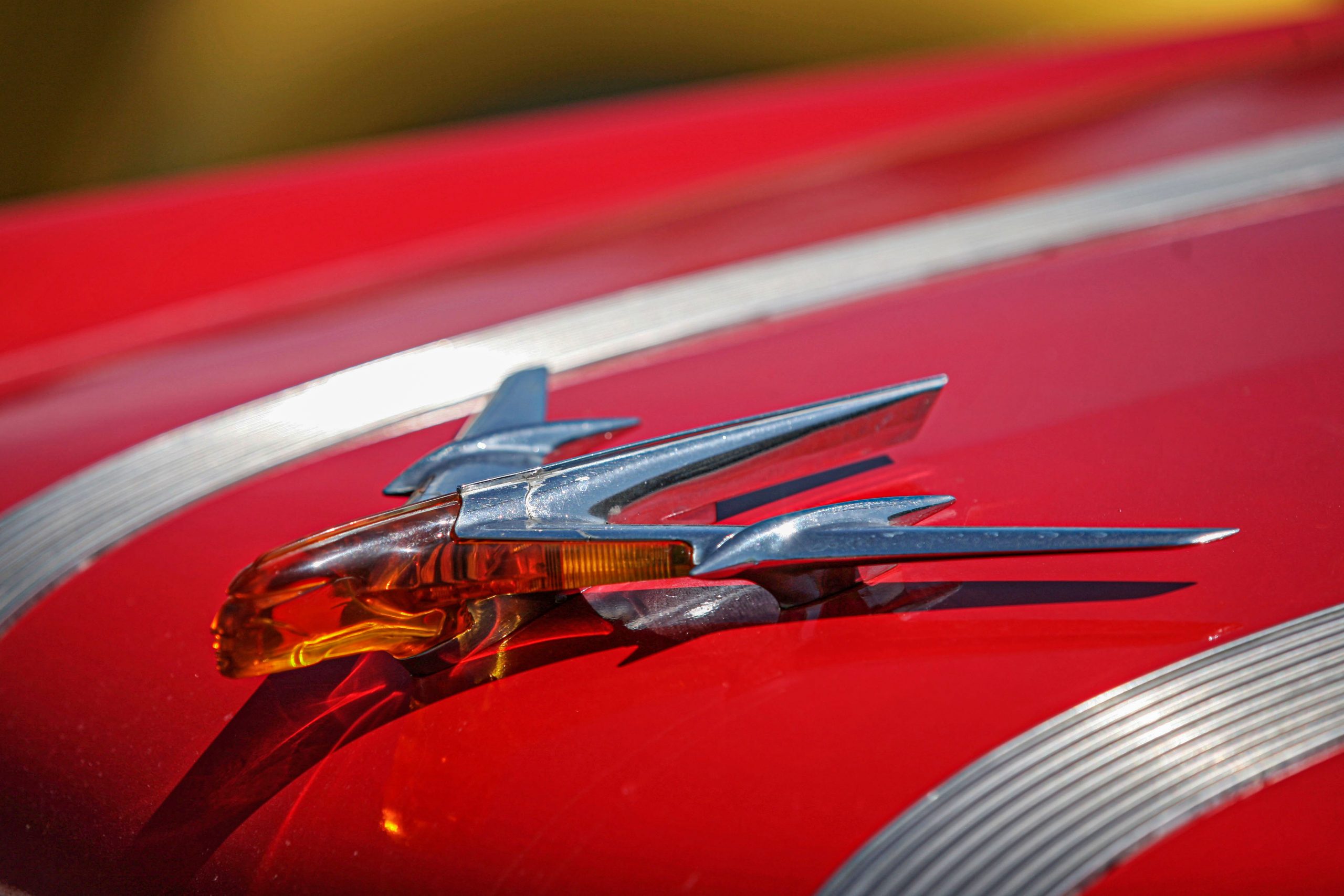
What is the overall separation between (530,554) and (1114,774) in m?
0.34

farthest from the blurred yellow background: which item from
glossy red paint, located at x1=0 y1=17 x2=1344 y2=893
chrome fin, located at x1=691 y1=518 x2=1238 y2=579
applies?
chrome fin, located at x1=691 y1=518 x2=1238 y2=579

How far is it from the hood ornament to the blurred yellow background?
1.53 m

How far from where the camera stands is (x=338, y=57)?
193 cm

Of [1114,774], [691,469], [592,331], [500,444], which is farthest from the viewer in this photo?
[592,331]

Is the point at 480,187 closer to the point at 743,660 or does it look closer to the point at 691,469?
the point at 691,469

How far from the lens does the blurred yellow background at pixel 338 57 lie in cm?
191

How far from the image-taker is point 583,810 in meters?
0.54

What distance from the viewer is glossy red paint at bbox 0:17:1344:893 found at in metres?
0.53

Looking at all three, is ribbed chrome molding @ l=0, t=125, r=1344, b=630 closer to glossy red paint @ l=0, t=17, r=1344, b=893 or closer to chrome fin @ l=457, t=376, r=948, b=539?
glossy red paint @ l=0, t=17, r=1344, b=893

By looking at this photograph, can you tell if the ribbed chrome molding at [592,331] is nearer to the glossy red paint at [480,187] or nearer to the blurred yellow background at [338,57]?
the glossy red paint at [480,187]

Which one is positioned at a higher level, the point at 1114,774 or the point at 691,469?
the point at 691,469

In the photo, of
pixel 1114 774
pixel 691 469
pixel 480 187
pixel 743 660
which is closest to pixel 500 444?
pixel 691 469

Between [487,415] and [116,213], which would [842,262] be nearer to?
[487,415]

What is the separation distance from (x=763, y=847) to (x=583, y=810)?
0.32 ft
